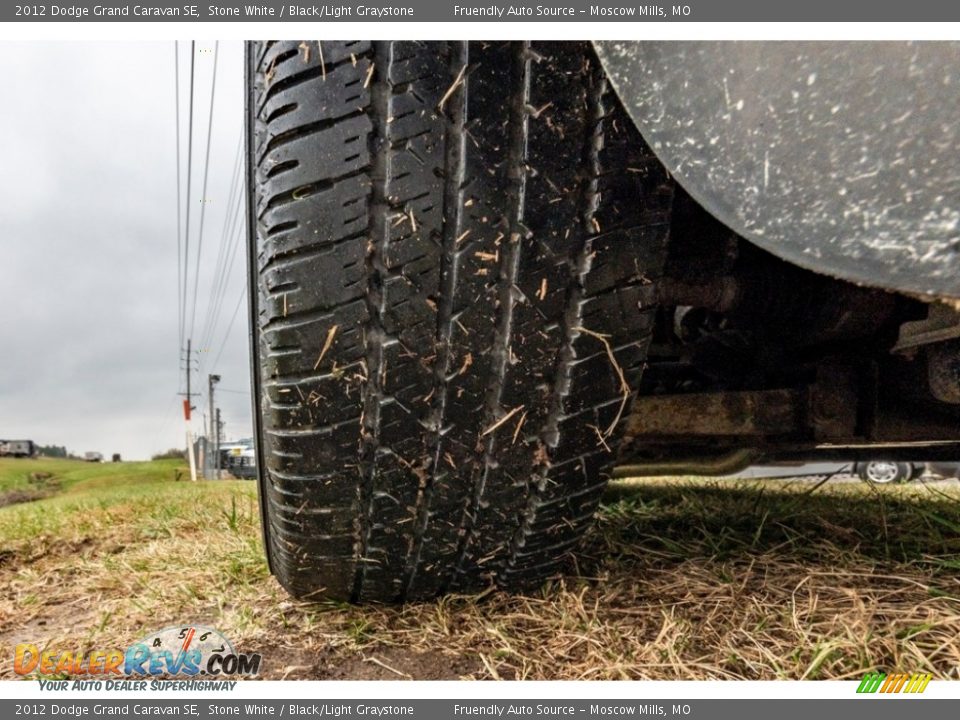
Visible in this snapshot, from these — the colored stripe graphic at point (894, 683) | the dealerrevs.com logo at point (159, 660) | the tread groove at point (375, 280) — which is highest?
the tread groove at point (375, 280)

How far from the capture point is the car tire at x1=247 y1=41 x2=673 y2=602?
62cm

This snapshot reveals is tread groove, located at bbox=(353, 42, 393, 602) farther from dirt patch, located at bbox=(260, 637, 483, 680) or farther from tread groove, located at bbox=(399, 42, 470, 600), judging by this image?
dirt patch, located at bbox=(260, 637, 483, 680)

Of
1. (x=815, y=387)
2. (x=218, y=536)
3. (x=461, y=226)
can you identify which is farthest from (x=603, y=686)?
(x=218, y=536)

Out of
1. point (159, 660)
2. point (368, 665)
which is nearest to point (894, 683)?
point (368, 665)

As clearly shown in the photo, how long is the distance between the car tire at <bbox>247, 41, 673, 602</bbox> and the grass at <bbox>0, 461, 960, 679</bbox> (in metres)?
0.19

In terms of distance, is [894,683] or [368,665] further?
[368,665]

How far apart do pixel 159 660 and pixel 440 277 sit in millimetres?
675

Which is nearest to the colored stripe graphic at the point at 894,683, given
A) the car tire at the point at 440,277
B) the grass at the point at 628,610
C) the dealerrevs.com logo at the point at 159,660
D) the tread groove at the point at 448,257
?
the grass at the point at 628,610

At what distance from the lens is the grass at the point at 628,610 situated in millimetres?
780

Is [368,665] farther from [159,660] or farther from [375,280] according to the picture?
[375,280]

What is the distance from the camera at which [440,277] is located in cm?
67

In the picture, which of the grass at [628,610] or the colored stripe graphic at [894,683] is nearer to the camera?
the colored stripe graphic at [894,683]

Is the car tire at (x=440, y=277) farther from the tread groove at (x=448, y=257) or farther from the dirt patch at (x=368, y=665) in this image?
the dirt patch at (x=368, y=665)

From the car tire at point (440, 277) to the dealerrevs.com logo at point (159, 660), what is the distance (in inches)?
8.7
